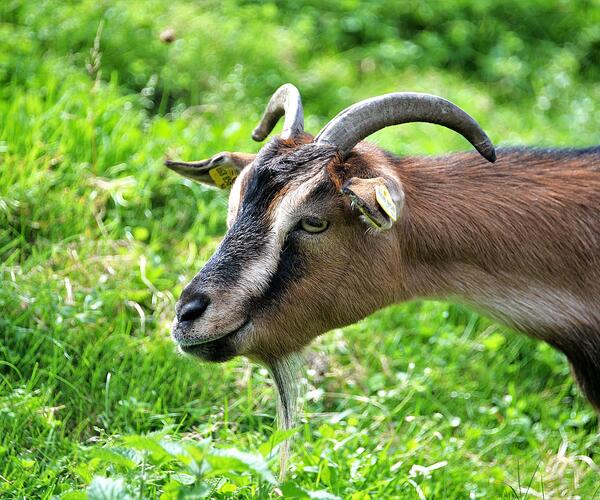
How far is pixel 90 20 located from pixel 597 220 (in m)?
4.43

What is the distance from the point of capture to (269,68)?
8.22m

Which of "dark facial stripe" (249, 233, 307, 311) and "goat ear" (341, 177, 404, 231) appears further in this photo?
"dark facial stripe" (249, 233, 307, 311)

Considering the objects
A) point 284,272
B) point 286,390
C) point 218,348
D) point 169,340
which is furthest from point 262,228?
point 169,340

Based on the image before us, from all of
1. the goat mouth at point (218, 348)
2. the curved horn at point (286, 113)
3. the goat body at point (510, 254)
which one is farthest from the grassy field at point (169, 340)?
the curved horn at point (286, 113)

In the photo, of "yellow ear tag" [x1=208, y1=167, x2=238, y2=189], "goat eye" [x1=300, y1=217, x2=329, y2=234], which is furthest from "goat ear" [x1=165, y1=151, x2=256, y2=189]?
"goat eye" [x1=300, y1=217, x2=329, y2=234]

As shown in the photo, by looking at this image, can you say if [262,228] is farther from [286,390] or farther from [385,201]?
[286,390]

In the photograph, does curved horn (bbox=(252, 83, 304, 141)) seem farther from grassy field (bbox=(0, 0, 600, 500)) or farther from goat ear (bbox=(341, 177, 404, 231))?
grassy field (bbox=(0, 0, 600, 500))

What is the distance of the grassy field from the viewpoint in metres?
4.57

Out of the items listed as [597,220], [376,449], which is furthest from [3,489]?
[597,220]

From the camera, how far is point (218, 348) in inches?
167

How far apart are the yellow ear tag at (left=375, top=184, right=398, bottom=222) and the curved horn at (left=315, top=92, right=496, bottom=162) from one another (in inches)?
15.6

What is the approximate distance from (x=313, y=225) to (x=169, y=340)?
Answer: 144 centimetres

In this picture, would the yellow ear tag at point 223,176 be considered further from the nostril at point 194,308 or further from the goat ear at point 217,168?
the nostril at point 194,308

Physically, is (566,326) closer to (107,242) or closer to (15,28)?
(107,242)
